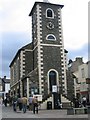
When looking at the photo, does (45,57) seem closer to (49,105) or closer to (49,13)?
(49,105)

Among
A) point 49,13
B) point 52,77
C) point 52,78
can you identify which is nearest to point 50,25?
point 49,13

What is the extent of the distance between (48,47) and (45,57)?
1.50m

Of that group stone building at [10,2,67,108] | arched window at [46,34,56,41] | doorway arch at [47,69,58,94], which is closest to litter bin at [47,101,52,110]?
stone building at [10,2,67,108]

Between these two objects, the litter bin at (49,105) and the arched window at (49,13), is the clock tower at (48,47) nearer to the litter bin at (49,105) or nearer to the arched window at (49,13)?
the arched window at (49,13)

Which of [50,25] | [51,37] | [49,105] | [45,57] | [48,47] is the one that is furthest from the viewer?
[50,25]

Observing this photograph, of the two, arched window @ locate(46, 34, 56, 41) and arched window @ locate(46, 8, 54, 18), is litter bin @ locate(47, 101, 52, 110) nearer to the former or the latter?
arched window @ locate(46, 34, 56, 41)

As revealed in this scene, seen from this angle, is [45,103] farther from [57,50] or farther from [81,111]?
[81,111]

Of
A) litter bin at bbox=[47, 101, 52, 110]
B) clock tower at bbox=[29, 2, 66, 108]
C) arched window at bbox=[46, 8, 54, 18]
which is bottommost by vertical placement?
litter bin at bbox=[47, 101, 52, 110]

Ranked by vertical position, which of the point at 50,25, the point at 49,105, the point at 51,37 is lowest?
the point at 49,105

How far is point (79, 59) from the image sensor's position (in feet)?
187

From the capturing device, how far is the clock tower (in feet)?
115

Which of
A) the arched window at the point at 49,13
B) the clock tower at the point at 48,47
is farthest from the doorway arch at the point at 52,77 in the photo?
the arched window at the point at 49,13

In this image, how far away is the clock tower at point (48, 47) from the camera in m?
34.9

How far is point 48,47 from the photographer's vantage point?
3600cm
